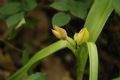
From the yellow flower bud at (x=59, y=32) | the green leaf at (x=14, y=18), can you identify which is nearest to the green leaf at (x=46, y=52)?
the yellow flower bud at (x=59, y=32)

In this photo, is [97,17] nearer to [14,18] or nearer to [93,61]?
[93,61]

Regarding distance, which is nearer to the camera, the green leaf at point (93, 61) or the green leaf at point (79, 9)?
the green leaf at point (93, 61)

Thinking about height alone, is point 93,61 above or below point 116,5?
below

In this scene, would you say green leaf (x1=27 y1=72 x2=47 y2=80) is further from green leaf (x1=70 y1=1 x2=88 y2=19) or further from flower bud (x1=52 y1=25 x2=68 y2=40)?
green leaf (x1=70 y1=1 x2=88 y2=19)

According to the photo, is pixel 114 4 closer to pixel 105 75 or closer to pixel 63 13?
pixel 63 13

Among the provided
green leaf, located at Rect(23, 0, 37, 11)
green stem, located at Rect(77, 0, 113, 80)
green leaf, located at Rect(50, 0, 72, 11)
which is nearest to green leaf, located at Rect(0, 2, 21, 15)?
green leaf, located at Rect(23, 0, 37, 11)

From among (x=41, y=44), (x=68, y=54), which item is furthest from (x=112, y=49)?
(x=41, y=44)

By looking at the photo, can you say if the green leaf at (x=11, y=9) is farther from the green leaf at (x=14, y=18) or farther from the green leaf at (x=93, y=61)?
the green leaf at (x=93, y=61)

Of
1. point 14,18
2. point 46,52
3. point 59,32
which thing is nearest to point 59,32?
point 59,32
